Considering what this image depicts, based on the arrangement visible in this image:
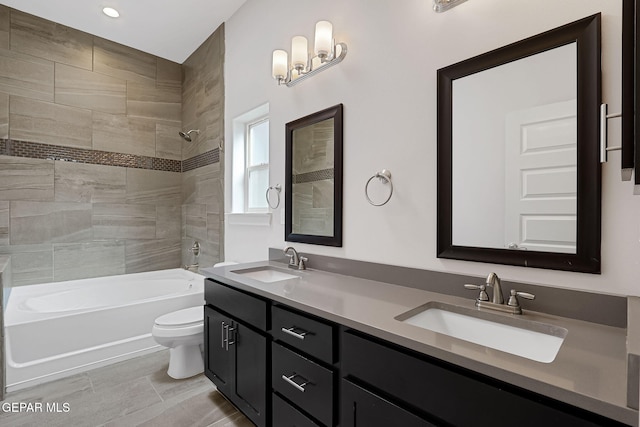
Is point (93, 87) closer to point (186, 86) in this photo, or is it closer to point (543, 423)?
point (186, 86)

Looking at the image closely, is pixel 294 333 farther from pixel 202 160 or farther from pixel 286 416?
pixel 202 160

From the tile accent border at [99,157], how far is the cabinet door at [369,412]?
2.62 m

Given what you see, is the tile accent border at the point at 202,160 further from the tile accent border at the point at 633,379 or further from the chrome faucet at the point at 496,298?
the tile accent border at the point at 633,379

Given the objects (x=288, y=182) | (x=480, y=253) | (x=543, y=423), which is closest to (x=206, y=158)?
(x=288, y=182)

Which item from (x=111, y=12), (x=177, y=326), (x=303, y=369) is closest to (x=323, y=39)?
(x=303, y=369)

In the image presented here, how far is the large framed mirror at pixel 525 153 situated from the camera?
1.00m

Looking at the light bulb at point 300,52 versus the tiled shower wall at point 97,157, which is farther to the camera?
the tiled shower wall at point 97,157

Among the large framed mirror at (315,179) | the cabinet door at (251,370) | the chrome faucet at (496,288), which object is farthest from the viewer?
the large framed mirror at (315,179)

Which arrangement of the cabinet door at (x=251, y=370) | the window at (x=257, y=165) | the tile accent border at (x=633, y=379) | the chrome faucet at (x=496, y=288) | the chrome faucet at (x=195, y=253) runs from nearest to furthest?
the tile accent border at (x=633, y=379), the chrome faucet at (x=496, y=288), the cabinet door at (x=251, y=370), the window at (x=257, y=165), the chrome faucet at (x=195, y=253)

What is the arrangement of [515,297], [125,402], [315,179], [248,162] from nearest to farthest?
[515,297]
[125,402]
[315,179]
[248,162]

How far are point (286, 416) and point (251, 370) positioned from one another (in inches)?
11.8

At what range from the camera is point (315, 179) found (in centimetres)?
200

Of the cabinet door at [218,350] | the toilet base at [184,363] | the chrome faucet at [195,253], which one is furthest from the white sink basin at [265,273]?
the chrome faucet at [195,253]

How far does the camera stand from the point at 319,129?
1.96 m
